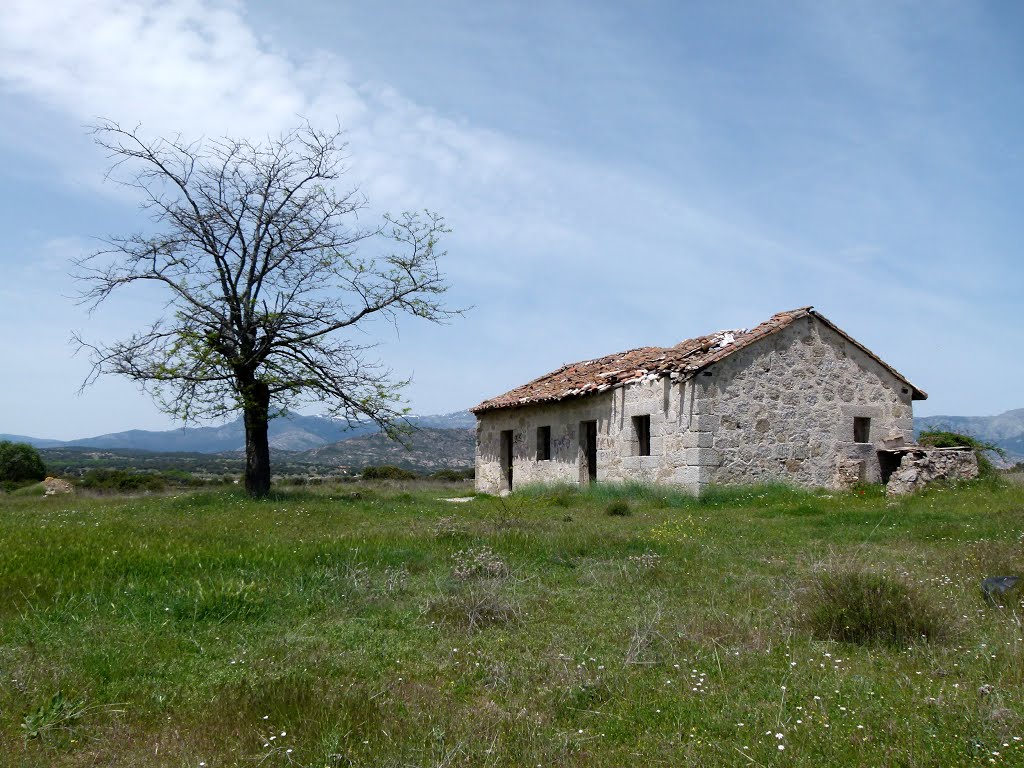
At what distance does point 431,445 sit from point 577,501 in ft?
202

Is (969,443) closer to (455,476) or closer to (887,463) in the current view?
(887,463)

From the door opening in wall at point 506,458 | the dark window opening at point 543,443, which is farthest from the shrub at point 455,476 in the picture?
the dark window opening at point 543,443

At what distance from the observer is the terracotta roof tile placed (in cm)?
1644

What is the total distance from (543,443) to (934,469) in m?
9.53

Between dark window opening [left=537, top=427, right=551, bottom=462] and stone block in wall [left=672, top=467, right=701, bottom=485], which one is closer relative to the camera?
stone block in wall [left=672, top=467, right=701, bottom=485]

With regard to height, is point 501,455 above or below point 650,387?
below

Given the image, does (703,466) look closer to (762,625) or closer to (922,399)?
(922,399)

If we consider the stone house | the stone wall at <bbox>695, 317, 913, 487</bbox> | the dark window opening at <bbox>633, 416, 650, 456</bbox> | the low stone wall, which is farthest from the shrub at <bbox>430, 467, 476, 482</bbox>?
the low stone wall

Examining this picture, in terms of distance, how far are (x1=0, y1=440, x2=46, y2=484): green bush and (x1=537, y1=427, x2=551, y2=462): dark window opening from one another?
59.6 ft

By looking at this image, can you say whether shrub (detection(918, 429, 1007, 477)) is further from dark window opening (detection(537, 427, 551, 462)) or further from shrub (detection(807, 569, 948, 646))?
shrub (detection(807, 569, 948, 646))

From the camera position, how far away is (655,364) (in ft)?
57.5

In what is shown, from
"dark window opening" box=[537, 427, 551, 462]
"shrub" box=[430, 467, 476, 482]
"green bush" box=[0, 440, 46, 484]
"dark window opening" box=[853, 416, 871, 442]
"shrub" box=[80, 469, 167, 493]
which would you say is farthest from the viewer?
"shrub" box=[430, 467, 476, 482]

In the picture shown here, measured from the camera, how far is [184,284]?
Result: 15.9m

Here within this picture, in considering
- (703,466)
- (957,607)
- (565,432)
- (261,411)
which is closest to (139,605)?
(957,607)
